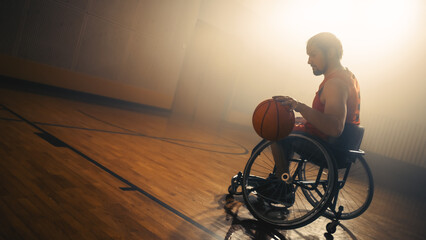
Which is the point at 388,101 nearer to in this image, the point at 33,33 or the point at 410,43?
the point at 410,43

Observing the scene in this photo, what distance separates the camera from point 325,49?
1738mm

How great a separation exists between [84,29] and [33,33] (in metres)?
0.75

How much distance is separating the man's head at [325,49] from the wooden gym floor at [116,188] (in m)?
0.93

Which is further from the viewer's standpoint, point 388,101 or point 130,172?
point 388,101

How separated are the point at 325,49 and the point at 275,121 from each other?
19.6 inches

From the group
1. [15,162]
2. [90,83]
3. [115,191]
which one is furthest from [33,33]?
[115,191]

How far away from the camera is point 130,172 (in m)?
2.18

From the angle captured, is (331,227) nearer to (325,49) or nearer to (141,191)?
(325,49)

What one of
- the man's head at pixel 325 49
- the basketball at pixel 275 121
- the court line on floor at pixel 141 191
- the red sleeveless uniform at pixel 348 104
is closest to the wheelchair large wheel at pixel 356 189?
the red sleeveless uniform at pixel 348 104

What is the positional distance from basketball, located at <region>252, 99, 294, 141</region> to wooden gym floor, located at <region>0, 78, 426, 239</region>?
496 mm

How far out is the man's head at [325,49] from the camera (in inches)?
68.1

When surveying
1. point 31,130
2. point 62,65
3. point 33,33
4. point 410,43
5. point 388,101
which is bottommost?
point 31,130

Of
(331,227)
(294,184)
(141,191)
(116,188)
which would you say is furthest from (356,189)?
(116,188)

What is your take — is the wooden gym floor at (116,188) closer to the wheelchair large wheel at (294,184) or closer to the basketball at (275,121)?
the wheelchair large wheel at (294,184)
